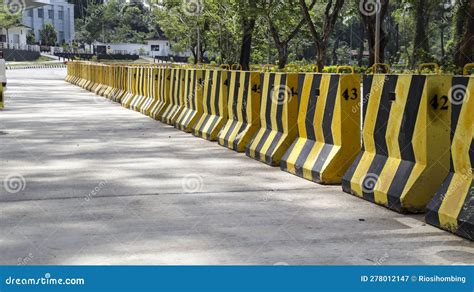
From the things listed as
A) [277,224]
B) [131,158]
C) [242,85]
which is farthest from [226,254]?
[242,85]

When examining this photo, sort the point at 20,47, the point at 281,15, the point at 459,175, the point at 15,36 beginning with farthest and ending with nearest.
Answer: the point at 15,36 < the point at 20,47 < the point at 281,15 < the point at 459,175

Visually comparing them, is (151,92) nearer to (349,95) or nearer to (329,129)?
(329,129)

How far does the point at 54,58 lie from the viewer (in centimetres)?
11375

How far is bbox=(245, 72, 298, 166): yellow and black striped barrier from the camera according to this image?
870 cm

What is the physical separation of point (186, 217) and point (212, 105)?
20.0 ft

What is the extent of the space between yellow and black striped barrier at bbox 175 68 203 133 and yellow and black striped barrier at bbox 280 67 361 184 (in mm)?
4659

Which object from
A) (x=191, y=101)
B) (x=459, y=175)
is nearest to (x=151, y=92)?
(x=191, y=101)

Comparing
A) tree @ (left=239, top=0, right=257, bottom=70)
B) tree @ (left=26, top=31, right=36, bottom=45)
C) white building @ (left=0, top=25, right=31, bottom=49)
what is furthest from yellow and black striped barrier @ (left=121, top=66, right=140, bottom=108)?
tree @ (left=26, top=31, right=36, bottom=45)

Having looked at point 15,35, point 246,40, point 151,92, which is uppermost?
point 246,40

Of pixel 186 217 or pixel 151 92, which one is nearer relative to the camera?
pixel 186 217

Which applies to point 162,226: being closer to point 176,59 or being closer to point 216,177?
point 216,177

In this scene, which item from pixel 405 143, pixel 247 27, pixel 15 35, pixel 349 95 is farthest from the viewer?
pixel 15 35

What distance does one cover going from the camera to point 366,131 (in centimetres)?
700

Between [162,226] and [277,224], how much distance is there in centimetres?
87
